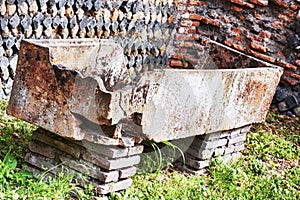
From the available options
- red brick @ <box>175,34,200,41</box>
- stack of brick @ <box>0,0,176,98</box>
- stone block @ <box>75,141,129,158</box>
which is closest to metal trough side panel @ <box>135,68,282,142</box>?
stone block @ <box>75,141,129,158</box>

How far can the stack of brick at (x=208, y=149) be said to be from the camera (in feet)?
15.5

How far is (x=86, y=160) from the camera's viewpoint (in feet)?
12.4

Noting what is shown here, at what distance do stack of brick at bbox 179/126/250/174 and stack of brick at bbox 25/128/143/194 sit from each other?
0.94m

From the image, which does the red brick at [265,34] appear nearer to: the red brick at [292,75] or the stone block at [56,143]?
the red brick at [292,75]

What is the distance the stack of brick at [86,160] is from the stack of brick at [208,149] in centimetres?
94

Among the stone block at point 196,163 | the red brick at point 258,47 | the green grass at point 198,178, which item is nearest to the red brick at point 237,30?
the red brick at point 258,47

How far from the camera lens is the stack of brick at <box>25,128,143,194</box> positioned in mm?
3711

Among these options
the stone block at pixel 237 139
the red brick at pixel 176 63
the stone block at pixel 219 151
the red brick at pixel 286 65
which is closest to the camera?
the stone block at pixel 219 151

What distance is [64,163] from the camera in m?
3.82

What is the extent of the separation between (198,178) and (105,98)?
1573 mm

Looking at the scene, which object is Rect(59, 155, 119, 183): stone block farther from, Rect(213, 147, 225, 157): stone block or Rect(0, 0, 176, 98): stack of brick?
Rect(0, 0, 176, 98): stack of brick

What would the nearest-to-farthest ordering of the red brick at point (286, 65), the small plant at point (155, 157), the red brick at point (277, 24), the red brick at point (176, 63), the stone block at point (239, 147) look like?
the small plant at point (155, 157)
the stone block at point (239, 147)
the red brick at point (286, 65)
the red brick at point (277, 24)
the red brick at point (176, 63)

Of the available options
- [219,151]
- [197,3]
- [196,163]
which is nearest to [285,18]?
[197,3]

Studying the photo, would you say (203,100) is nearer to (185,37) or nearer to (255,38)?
(255,38)
